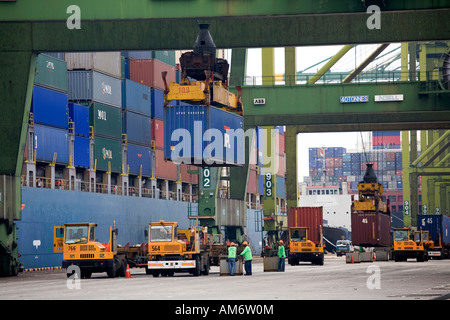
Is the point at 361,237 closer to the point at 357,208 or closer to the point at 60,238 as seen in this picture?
the point at 357,208

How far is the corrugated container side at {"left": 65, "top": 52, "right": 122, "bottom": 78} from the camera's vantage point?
53688 millimetres

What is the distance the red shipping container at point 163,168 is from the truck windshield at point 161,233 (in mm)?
29042

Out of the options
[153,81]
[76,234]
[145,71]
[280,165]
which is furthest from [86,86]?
[280,165]

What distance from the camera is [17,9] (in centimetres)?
3148

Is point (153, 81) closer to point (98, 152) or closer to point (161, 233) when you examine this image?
point (98, 152)

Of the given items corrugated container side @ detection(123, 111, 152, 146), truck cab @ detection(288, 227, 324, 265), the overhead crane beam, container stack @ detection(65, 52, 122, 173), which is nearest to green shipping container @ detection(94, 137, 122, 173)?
container stack @ detection(65, 52, 122, 173)

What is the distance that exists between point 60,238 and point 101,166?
21.8m

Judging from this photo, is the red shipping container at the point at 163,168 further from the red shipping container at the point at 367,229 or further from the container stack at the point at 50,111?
the container stack at the point at 50,111

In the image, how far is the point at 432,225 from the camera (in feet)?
218

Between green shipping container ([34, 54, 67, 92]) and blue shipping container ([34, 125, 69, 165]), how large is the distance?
2497 mm

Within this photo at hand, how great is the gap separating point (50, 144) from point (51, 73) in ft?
13.3

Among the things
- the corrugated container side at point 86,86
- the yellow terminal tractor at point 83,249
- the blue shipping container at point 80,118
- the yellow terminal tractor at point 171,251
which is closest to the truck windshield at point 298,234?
the blue shipping container at point 80,118

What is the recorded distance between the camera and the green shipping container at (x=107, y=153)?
5425cm
